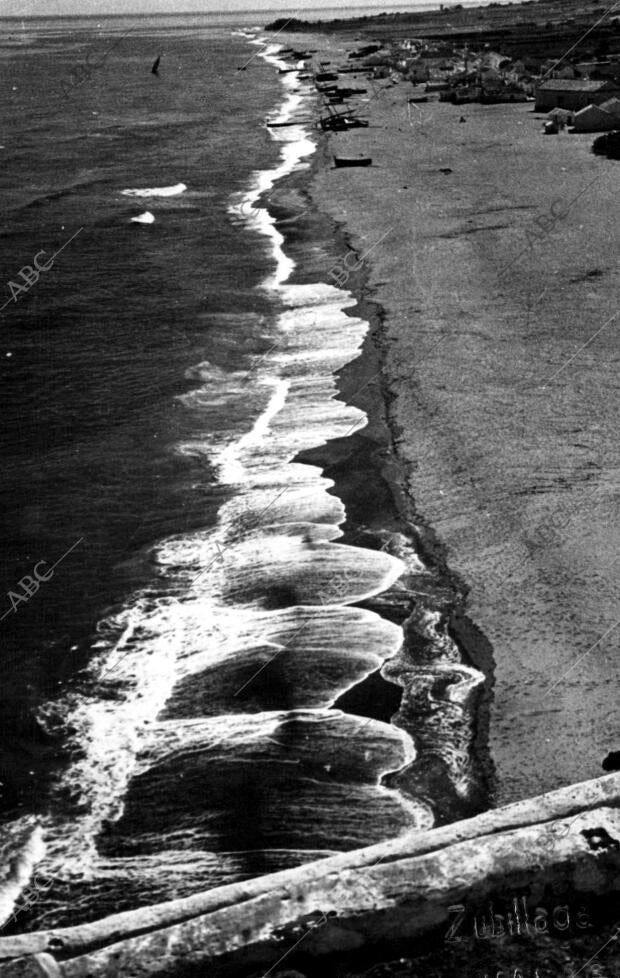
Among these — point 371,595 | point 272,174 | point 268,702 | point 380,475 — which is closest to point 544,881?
point 268,702

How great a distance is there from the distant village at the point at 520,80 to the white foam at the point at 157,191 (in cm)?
1614

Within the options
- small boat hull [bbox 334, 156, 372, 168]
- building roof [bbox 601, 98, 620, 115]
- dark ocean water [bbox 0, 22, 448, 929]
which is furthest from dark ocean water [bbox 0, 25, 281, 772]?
building roof [bbox 601, 98, 620, 115]

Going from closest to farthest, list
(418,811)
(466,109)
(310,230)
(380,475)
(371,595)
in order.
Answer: (418,811) < (371,595) < (380,475) < (310,230) < (466,109)

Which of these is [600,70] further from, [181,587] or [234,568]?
[181,587]

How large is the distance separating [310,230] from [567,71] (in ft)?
124

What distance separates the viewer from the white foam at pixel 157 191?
44.1m

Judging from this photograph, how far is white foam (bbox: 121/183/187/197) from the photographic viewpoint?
44109 millimetres

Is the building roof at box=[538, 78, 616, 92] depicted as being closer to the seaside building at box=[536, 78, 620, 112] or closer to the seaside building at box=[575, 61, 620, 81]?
the seaside building at box=[536, 78, 620, 112]

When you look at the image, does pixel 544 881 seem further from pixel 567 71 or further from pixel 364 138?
pixel 567 71

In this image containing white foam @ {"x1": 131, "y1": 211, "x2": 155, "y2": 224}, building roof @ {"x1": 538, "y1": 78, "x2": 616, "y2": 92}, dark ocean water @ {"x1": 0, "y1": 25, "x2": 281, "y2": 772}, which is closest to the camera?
dark ocean water @ {"x1": 0, "y1": 25, "x2": 281, "y2": 772}

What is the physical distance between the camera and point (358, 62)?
11131 cm

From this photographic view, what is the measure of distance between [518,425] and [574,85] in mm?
45499

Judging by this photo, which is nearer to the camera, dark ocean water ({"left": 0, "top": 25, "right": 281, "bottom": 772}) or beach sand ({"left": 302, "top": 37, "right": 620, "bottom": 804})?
beach sand ({"left": 302, "top": 37, "right": 620, "bottom": 804})

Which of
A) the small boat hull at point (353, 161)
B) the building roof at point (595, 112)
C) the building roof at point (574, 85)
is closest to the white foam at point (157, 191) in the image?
the small boat hull at point (353, 161)
